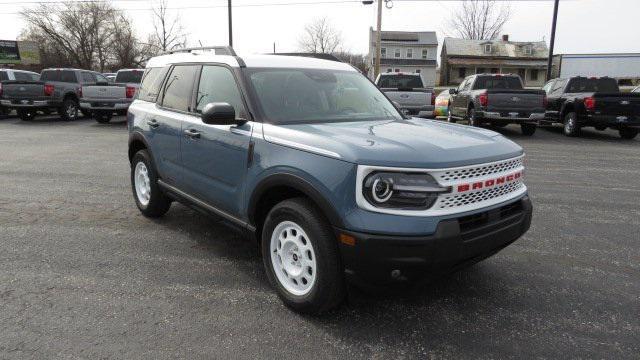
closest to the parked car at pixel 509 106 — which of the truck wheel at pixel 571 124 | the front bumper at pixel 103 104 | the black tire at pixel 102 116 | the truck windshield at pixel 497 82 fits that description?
the truck wheel at pixel 571 124

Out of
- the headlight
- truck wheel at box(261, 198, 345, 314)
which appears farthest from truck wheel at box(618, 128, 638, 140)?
truck wheel at box(261, 198, 345, 314)

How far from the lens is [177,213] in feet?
19.2

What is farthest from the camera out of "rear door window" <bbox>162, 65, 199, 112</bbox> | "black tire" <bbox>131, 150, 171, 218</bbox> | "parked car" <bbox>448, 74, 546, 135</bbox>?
"parked car" <bbox>448, 74, 546, 135</bbox>

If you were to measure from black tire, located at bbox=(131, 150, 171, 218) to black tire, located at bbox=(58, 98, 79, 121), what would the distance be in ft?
47.0

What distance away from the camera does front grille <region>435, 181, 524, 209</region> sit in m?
2.92

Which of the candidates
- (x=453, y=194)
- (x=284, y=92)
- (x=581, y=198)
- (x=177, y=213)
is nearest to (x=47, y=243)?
(x=177, y=213)

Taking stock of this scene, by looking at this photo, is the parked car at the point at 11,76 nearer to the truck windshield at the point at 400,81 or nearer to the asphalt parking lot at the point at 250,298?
the truck windshield at the point at 400,81

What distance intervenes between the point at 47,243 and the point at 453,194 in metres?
4.03

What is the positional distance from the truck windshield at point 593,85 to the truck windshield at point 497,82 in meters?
1.62

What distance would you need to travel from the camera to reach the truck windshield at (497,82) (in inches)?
609

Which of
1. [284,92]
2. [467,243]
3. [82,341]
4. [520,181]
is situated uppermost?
[284,92]

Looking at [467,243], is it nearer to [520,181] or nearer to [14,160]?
[520,181]

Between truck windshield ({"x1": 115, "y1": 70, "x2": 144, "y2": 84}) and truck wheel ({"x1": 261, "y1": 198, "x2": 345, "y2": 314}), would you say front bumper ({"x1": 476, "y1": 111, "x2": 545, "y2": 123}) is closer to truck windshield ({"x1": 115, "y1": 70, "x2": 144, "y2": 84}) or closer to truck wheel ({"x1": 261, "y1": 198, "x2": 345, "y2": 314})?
truck wheel ({"x1": 261, "y1": 198, "x2": 345, "y2": 314})

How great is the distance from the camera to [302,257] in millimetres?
3285
